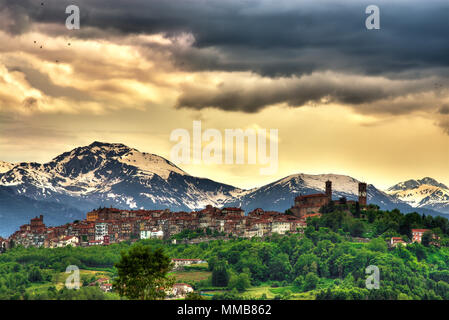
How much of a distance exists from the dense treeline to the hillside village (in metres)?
5.46

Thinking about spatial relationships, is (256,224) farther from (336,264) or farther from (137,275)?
(137,275)

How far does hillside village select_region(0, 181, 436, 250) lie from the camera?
5861 inches

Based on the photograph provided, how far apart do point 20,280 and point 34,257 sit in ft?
56.5

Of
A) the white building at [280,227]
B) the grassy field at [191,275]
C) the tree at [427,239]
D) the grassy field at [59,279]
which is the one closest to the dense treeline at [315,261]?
the tree at [427,239]

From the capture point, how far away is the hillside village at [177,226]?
14888 cm

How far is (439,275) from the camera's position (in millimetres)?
121062

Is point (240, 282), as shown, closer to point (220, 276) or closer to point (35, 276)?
point (220, 276)

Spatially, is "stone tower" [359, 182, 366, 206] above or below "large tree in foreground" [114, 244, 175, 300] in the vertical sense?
above

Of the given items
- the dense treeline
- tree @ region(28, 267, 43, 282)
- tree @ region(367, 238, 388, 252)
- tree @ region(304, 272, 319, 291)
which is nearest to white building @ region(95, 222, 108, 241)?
the dense treeline

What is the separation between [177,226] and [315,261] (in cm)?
4108

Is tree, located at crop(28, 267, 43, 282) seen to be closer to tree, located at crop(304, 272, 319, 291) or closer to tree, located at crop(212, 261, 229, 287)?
tree, located at crop(212, 261, 229, 287)
